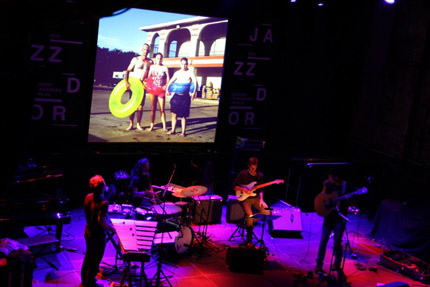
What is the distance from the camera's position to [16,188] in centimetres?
840

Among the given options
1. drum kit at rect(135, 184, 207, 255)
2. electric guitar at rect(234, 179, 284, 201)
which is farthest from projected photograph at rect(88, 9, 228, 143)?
electric guitar at rect(234, 179, 284, 201)

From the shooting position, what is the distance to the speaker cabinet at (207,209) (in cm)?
1058

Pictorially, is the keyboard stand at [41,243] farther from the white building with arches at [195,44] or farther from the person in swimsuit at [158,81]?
the white building with arches at [195,44]

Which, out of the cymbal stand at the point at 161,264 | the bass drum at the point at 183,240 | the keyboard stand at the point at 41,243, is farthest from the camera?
the bass drum at the point at 183,240

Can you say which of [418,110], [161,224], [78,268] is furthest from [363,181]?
[78,268]

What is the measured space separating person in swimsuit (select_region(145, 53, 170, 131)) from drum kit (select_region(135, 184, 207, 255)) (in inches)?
93.8

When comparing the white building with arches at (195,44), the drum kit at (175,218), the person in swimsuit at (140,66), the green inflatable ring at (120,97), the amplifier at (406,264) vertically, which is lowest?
the amplifier at (406,264)

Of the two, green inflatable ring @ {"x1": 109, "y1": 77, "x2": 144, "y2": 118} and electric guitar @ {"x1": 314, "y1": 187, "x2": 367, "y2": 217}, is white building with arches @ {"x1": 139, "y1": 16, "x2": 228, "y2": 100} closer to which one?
green inflatable ring @ {"x1": 109, "y1": 77, "x2": 144, "y2": 118}

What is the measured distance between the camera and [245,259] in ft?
28.2

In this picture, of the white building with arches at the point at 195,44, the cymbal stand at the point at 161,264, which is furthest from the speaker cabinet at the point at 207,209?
the white building with arches at the point at 195,44

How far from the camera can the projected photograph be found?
421 inches

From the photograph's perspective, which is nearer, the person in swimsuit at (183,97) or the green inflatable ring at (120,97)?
the green inflatable ring at (120,97)

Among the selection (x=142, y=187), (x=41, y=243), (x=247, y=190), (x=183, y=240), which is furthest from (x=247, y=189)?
(x=41, y=243)

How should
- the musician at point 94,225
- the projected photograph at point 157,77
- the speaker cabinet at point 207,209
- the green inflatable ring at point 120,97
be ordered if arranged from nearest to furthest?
the musician at point 94,225 → the speaker cabinet at point 207,209 → the projected photograph at point 157,77 → the green inflatable ring at point 120,97
